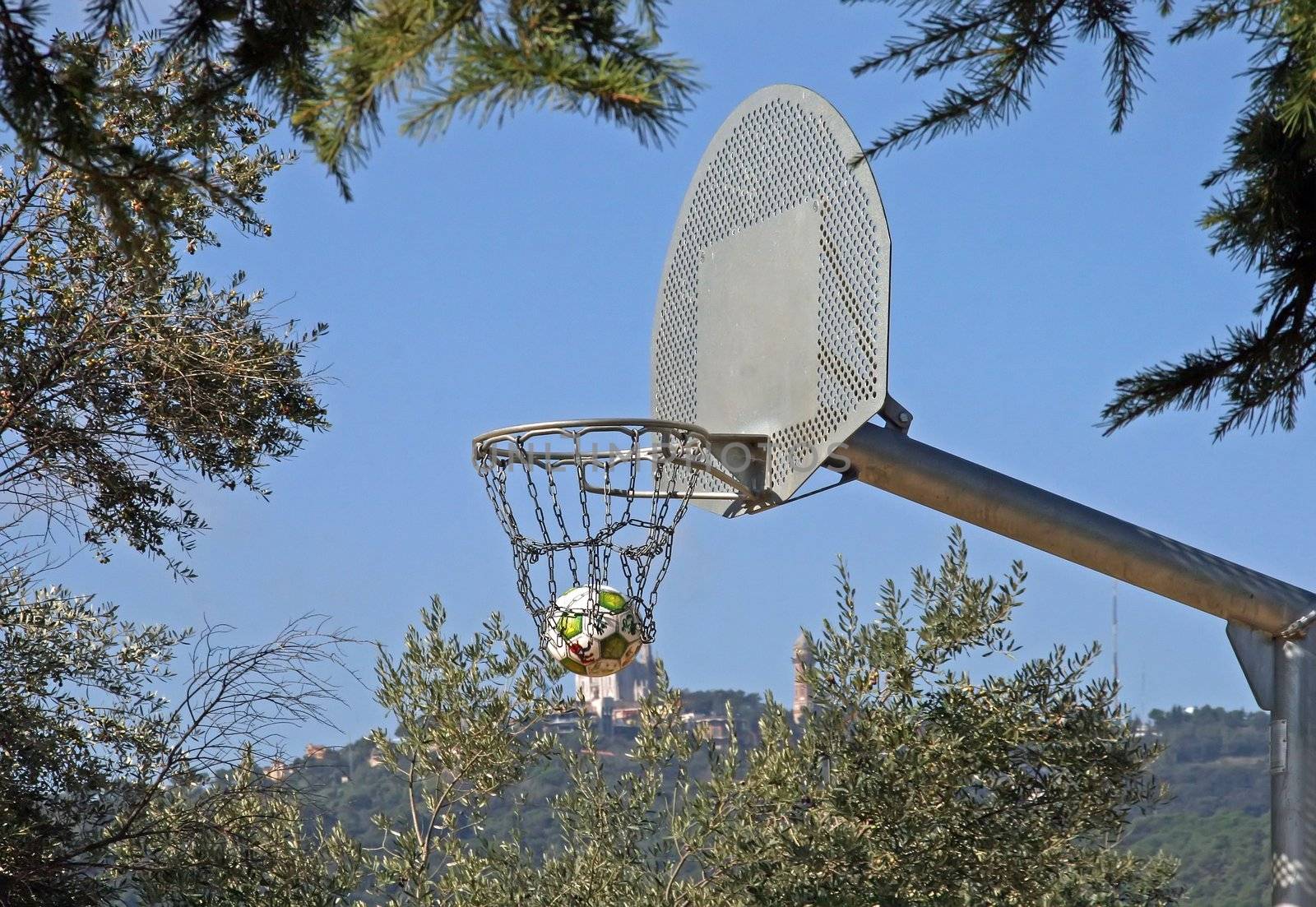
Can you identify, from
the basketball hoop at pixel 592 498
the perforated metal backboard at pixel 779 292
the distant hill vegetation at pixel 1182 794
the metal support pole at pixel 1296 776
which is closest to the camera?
the perforated metal backboard at pixel 779 292

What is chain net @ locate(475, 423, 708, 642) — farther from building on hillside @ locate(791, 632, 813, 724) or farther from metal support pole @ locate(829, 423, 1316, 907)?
building on hillside @ locate(791, 632, 813, 724)

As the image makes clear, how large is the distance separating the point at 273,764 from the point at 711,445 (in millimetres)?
3542

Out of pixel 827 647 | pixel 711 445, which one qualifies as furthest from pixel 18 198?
pixel 827 647

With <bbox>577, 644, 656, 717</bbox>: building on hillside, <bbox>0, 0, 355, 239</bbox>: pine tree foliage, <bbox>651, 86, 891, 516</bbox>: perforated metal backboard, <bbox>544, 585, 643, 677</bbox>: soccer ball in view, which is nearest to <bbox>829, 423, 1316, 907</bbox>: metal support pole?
<bbox>651, 86, 891, 516</bbox>: perforated metal backboard

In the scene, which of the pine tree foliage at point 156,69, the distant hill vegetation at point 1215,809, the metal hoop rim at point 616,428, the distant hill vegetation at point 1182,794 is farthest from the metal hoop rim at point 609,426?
the distant hill vegetation at point 1215,809

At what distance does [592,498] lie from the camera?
18.9 ft

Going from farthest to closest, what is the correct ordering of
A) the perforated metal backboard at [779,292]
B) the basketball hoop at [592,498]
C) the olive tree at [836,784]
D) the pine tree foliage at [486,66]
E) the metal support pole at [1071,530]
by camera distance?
the olive tree at [836,784] → the basketball hoop at [592,498] → the perforated metal backboard at [779,292] → the metal support pole at [1071,530] → the pine tree foliage at [486,66]

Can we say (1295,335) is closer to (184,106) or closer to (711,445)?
(711,445)

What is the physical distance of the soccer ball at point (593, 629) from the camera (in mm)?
5598

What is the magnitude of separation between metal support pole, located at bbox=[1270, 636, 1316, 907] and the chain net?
83.7 inches

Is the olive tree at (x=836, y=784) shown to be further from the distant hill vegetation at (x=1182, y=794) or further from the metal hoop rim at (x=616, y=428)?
the metal hoop rim at (x=616, y=428)

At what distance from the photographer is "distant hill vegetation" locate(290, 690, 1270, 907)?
10797 millimetres

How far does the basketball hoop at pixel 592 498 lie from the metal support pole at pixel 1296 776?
1907mm

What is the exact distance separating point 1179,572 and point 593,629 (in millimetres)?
1966
